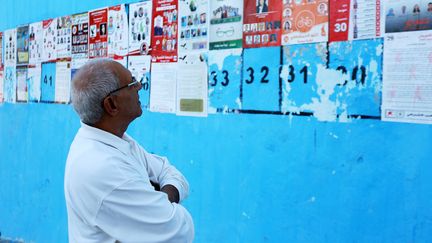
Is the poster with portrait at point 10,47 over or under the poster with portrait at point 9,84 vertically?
over

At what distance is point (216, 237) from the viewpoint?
3.44 meters

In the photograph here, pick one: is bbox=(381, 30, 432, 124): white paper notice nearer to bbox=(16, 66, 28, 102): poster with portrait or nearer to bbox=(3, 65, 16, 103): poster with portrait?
bbox=(16, 66, 28, 102): poster with portrait

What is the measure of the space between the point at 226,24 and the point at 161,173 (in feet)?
4.55

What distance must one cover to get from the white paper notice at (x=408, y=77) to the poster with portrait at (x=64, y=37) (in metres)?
3.13

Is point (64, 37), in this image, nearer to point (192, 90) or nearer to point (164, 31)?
point (164, 31)

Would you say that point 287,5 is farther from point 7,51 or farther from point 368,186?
point 7,51

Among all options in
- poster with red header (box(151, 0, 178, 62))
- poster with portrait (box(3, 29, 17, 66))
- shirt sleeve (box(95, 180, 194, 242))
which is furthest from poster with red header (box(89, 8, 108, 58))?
shirt sleeve (box(95, 180, 194, 242))

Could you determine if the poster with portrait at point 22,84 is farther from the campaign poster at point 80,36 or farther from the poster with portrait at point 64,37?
the campaign poster at point 80,36

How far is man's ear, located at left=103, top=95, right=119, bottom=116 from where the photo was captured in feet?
6.44

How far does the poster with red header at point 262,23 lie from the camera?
3.01 m

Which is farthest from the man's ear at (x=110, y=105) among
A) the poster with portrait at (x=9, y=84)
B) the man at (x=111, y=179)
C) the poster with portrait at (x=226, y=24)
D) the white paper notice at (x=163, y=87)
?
the poster with portrait at (x=9, y=84)

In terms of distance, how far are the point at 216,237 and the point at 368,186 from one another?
1.23m

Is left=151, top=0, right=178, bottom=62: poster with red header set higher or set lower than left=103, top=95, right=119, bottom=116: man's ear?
higher

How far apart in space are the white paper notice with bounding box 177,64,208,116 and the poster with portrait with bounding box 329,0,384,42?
1.03m
